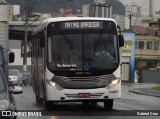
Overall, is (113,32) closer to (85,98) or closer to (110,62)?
(110,62)

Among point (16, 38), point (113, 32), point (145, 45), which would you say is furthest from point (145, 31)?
point (113, 32)

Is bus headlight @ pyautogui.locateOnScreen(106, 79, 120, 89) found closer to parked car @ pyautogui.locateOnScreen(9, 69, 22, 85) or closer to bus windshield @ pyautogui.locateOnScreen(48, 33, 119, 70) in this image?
bus windshield @ pyautogui.locateOnScreen(48, 33, 119, 70)

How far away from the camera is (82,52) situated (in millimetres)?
19562

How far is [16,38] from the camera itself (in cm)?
8825

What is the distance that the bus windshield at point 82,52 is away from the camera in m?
19.5

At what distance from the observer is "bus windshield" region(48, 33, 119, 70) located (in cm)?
1945

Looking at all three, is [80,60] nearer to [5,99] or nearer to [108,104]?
[108,104]

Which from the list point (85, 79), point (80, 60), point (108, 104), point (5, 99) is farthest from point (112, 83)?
point (5, 99)

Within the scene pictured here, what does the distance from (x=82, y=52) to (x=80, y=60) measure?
0.96 ft

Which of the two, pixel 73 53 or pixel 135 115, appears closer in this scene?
pixel 135 115

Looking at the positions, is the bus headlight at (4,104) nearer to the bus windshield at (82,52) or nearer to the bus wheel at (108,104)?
the bus windshield at (82,52)

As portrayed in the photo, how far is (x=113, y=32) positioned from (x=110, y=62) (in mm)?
1093

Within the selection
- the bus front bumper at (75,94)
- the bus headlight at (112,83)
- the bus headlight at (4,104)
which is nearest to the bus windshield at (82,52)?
the bus headlight at (112,83)

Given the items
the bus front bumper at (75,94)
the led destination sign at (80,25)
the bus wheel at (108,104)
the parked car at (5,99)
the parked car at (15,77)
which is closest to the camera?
the parked car at (5,99)
